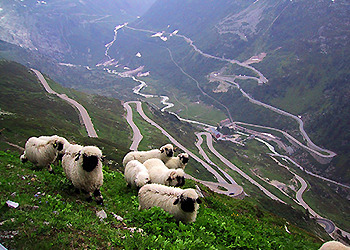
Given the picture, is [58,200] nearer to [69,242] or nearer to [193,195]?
[69,242]

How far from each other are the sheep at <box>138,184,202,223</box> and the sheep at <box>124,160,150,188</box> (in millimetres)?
3622

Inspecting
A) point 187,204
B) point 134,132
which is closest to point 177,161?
point 187,204

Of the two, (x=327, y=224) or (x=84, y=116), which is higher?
(x=84, y=116)

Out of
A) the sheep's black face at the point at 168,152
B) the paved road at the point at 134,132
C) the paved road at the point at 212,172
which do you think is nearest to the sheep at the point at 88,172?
the sheep's black face at the point at 168,152

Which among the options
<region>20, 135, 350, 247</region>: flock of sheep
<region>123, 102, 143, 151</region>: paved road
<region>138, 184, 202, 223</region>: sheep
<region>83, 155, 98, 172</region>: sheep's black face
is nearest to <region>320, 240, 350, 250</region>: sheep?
<region>20, 135, 350, 247</region>: flock of sheep

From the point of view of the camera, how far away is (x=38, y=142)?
23.0 meters

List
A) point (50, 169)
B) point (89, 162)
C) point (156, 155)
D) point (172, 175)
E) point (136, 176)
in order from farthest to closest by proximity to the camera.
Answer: point (156, 155) → point (136, 176) → point (172, 175) → point (50, 169) → point (89, 162)

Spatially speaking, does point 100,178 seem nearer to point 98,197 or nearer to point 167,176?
point 98,197

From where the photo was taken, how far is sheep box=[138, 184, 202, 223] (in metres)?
15.6

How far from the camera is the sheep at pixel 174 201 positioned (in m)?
15.6

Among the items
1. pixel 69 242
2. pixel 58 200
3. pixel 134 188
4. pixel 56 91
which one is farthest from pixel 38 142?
pixel 56 91

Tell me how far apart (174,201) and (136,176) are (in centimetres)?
734

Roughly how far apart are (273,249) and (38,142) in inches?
807

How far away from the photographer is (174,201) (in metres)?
15.9
